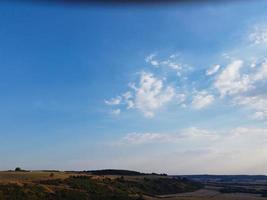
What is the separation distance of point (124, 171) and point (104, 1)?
166m

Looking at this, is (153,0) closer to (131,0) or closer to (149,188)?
(131,0)

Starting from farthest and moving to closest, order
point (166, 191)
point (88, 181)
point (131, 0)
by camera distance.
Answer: point (166, 191)
point (88, 181)
point (131, 0)

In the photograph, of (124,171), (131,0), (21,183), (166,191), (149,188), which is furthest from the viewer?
(124,171)

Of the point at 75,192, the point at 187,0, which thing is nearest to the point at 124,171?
the point at 75,192

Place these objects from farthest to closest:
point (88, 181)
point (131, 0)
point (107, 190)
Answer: point (88, 181), point (107, 190), point (131, 0)

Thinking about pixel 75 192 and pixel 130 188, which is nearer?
pixel 75 192

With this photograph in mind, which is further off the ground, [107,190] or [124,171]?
[124,171]

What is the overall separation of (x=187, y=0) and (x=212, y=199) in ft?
249

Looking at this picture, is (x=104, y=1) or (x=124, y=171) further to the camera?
(x=124, y=171)

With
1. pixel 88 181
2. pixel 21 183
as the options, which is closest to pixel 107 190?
pixel 88 181

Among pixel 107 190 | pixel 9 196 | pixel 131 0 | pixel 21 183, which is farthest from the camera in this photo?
pixel 107 190

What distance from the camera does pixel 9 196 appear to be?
6094 centimetres

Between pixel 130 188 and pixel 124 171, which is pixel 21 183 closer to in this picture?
pixel 130 188

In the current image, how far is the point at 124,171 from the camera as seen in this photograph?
568 ft
